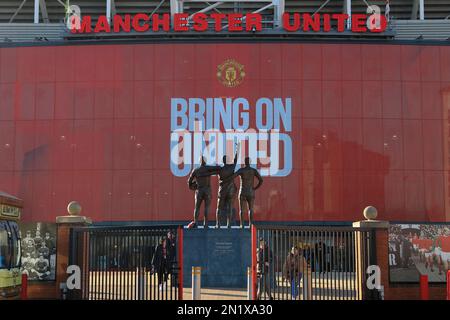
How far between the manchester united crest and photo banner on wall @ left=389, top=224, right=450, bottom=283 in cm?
1819

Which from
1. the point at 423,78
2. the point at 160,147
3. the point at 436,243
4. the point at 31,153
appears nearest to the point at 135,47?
the point at 160,147

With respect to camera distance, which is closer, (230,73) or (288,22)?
(230,73)

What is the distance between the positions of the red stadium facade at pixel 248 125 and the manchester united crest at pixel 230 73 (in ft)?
0.22

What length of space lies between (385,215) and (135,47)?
16.7 metres

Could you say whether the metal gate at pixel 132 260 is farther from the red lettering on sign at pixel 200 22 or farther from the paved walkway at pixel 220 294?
the red lettering on sign at pixel 200 22

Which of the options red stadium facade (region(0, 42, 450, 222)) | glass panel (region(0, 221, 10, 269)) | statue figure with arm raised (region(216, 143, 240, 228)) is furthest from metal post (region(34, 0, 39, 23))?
glass panel (region(0, 221, 10, 269))

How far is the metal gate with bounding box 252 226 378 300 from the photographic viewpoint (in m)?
14.8

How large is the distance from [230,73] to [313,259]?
75.8 feet

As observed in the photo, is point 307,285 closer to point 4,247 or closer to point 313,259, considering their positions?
point 313,259

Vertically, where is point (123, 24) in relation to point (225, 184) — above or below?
above

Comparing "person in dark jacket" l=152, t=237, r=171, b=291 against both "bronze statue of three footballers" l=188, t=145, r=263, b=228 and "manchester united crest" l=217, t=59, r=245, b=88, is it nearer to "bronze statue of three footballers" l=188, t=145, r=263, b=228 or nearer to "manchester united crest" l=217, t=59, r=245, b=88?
"bronze statue of three footballers" l=188, t=145, r=263, b=228

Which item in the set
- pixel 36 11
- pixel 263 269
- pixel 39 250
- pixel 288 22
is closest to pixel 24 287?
pixel 39 250

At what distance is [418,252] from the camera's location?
742 inches

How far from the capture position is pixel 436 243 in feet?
65.3
